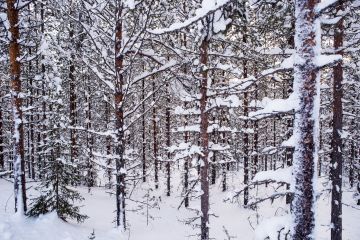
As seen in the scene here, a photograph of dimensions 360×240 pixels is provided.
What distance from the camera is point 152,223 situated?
1738 centimetres

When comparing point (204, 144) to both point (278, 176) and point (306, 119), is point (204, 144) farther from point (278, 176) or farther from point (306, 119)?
point (306, 119)

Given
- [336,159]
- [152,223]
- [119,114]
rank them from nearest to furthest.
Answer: [119,114], [336,159], [152,223]

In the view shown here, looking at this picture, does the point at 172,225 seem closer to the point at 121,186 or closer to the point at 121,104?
the point at 121,186

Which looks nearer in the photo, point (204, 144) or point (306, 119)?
point (306, 119)

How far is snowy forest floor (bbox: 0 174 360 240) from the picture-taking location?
968cm

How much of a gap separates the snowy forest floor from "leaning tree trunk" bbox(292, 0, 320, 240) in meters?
0.45

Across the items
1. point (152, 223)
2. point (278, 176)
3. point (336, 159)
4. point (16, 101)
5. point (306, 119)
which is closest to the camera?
point (306, 119)

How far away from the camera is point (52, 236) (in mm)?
9664

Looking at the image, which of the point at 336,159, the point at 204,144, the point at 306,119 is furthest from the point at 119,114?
the point at 336,159

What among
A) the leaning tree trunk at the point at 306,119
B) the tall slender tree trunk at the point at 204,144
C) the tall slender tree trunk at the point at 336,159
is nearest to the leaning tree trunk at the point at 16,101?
the tall slender tree trunk at the point at 204,144

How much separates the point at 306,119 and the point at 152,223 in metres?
14.2

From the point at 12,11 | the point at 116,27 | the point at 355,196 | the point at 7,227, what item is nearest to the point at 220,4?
the point at 116,27

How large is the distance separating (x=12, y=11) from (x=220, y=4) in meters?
9.54

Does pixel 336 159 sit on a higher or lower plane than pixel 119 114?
lower
